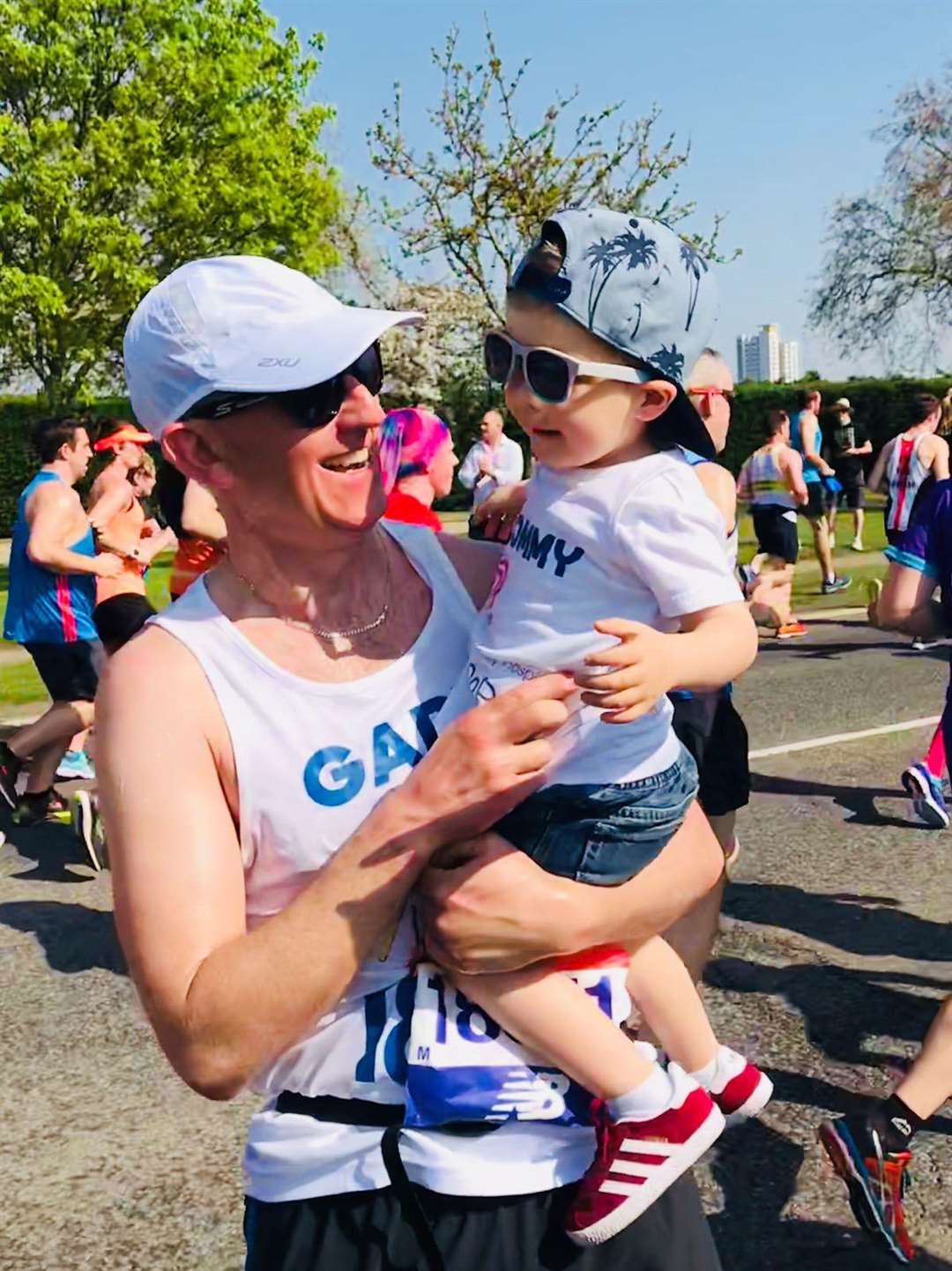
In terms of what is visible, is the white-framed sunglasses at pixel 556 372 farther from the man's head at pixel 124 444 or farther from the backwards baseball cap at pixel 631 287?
the man's head at pixel 124 444

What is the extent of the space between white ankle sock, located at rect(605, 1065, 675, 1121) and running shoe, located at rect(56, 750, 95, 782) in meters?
6.88

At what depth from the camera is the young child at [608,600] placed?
1752mm

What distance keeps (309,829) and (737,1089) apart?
1.48 metres

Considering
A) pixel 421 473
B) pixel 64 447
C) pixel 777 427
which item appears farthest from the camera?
pixel 777 427

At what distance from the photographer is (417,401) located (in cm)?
3606

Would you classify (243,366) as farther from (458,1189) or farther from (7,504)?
(7,504)

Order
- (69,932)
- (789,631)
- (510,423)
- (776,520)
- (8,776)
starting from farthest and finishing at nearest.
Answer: (510,423) < (776,520) < (789,631) < (8,776) < (69,932)

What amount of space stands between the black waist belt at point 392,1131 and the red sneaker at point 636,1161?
17 centimetres

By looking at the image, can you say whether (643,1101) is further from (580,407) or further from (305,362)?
(305,362)

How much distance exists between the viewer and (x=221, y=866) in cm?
158

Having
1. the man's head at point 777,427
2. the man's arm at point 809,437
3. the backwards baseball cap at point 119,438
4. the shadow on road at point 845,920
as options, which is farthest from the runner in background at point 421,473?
the man's arm at point 809,437

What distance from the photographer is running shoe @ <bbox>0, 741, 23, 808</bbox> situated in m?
7.52

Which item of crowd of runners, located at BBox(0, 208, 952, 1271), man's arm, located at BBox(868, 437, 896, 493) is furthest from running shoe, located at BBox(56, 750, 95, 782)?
man's arm, located at BBox(868, 437, 896, 493)

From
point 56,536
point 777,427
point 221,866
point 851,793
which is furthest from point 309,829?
point 777,427
